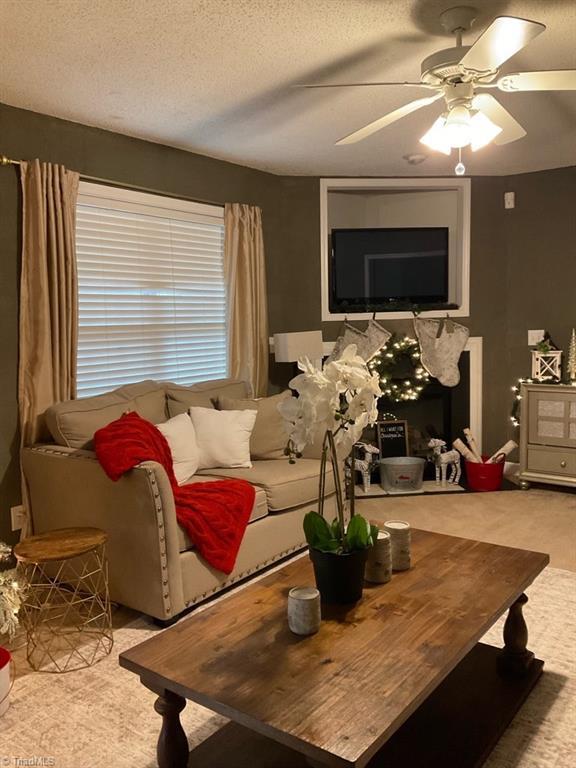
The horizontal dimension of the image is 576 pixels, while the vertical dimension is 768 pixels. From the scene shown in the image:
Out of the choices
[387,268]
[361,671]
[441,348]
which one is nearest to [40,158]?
[387,268]

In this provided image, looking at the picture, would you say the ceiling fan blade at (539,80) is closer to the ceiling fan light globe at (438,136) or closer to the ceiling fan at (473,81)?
the ceiling fan at (473,81)

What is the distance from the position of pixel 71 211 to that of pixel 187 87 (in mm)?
984

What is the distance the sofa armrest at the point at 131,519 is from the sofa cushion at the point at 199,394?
2.69 ft

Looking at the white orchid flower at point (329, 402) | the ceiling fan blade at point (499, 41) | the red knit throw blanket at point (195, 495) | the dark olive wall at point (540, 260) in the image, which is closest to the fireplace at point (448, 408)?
the dark olive wall at point (540, 260)

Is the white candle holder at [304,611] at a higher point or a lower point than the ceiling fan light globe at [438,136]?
lower

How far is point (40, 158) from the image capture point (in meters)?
3.50

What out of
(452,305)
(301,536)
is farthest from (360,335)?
(301,536)

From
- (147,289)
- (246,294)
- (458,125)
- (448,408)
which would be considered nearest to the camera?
(458,125)

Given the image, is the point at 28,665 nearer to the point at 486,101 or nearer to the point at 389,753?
the point at 389,753

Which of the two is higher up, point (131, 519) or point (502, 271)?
point (502, 271)

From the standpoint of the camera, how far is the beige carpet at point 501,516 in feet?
12.5

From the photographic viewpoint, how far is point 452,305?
535 cm

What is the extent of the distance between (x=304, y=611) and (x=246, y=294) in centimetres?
330

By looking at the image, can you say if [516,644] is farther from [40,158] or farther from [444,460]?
[40,158]
